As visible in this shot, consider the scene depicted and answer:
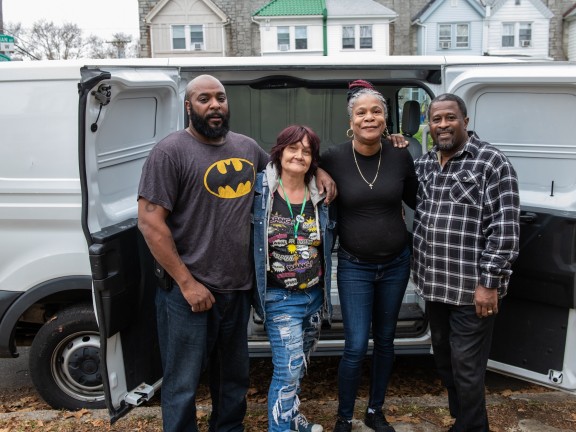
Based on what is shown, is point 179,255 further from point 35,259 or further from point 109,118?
point 35,259

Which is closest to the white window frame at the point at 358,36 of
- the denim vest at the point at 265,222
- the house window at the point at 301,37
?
the house window at the point at 301,37

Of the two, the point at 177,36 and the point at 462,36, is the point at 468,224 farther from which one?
the point at 462,36

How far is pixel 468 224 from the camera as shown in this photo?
8.96 feet

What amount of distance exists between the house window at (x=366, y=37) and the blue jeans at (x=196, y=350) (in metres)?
28.9

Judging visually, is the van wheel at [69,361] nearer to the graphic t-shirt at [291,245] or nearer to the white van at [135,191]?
the white van at [135,191]

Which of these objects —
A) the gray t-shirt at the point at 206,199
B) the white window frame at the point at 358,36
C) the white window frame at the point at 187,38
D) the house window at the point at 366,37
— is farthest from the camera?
the white window frame at the point at 187,38

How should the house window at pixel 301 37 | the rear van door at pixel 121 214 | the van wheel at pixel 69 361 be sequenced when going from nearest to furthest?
1. the rear van door at pixel 121 214
2. the van wheel at pixel 69 361
3. the house window at pixel 301 37

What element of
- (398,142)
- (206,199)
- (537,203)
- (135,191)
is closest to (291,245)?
(206,199)

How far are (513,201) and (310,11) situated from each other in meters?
28.6

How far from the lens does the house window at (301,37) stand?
29672mm

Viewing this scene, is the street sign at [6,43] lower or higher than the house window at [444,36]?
lower

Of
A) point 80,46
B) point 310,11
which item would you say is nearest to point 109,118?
point 310,11

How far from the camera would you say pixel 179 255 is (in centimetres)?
265

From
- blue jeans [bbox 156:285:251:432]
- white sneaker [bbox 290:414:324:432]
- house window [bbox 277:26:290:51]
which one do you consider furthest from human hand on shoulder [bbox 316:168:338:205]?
house window [bbox 277:26:290:51]
